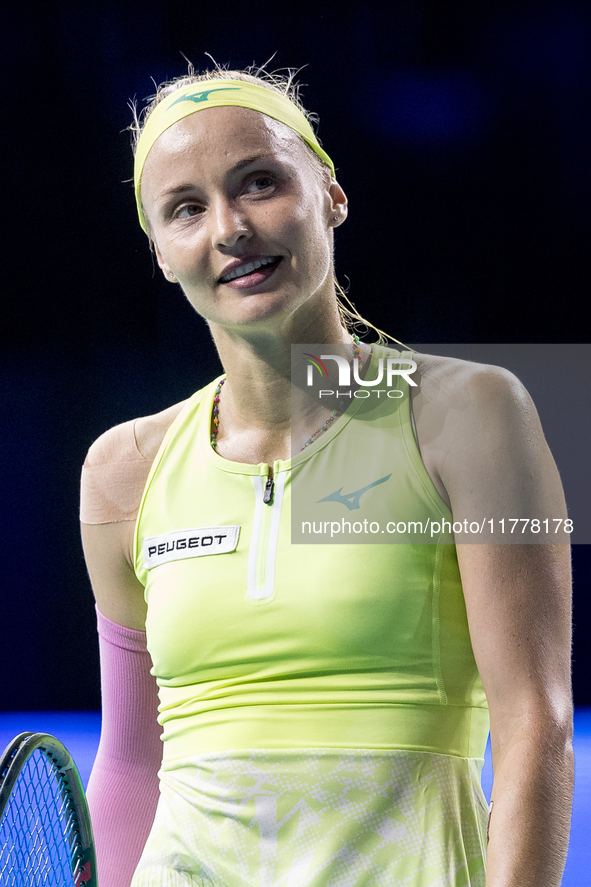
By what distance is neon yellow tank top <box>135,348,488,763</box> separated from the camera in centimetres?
87

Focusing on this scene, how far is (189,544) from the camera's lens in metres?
0.97

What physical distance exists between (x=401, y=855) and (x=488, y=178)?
319cm

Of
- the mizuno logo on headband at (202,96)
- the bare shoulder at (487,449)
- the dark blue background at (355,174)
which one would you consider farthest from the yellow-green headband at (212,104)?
the dark blue background at (355,174)

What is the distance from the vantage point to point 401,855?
84 cm

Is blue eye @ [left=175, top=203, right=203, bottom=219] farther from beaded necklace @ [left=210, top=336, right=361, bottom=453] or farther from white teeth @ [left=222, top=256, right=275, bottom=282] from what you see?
beaded necklace @ [left=210, top=336, right=361, bottom=453]

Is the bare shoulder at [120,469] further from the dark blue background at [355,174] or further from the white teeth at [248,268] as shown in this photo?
the dark blue background at [355,174]

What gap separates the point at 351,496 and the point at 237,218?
29cm

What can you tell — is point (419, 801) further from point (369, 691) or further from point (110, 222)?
point (110, 222)

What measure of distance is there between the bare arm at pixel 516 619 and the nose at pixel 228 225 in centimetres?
25

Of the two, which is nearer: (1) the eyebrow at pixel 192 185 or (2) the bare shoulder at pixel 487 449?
(2) the bare shoulder at pixel 487 449

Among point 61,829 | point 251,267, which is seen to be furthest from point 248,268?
point 61,829

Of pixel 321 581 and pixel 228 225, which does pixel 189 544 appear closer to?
pixel 321 581

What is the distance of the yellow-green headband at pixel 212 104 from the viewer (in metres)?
0.99

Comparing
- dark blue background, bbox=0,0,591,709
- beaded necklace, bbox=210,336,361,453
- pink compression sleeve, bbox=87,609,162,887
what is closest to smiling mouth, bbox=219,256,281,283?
beaded necklace, bbox=210,336,361,453
